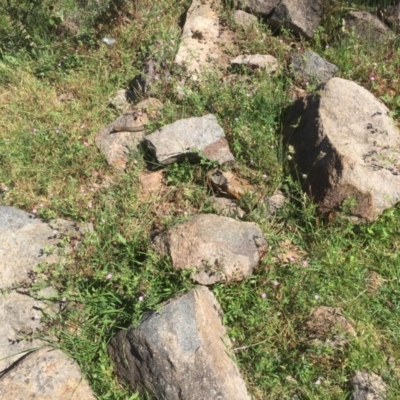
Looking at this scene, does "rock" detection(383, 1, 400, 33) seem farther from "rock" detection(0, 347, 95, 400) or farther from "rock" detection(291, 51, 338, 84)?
"rock" detection(0, 347, 95, 400)

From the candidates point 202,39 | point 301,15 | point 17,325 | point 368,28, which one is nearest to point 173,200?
point 17,325

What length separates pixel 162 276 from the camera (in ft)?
10.4

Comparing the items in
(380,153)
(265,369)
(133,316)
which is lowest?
(265,369)

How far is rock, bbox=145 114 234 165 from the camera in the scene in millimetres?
3807

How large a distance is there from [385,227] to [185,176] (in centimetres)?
157

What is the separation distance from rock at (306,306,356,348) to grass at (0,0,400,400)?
50 mm

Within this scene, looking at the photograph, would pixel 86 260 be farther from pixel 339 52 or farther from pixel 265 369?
pixel 339 52

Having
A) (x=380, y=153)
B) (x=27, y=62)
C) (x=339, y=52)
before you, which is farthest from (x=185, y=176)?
(x=27, y=62)

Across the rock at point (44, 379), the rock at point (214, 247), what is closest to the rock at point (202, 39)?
the rock at point (214, 247)

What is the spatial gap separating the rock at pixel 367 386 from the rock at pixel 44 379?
1.56m

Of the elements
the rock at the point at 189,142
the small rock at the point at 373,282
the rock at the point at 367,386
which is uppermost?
the rock at the point at 189,142

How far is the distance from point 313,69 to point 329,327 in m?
2.51

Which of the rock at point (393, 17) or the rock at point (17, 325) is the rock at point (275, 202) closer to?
the rock at point (17, 325)

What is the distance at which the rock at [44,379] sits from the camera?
109 inches
